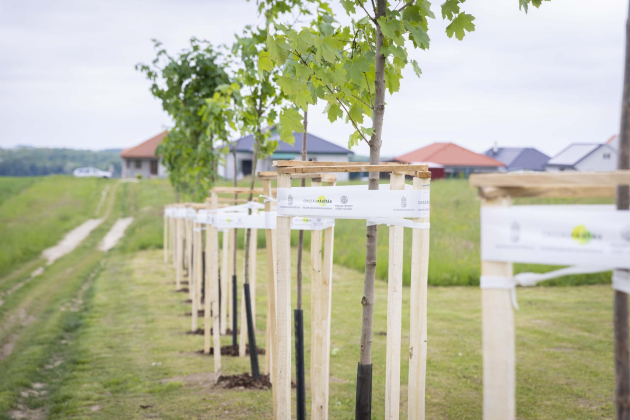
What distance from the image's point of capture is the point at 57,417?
5969 mm

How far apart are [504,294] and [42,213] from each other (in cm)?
3171

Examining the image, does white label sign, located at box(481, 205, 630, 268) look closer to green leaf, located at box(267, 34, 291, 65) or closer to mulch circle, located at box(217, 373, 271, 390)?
green leaf, located at box(267, 34, 291, 65)

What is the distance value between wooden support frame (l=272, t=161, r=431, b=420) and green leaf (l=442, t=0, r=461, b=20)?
1.02 metres

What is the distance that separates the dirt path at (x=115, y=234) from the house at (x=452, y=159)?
21.7m

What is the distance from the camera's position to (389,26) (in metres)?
3.69

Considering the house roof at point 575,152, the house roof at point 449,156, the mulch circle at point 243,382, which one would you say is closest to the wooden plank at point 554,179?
the mulch circle at point 243,382

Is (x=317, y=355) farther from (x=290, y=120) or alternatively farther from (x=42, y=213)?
(x=42, y=213)

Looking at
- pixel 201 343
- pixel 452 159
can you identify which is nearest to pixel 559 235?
pixel 201 343

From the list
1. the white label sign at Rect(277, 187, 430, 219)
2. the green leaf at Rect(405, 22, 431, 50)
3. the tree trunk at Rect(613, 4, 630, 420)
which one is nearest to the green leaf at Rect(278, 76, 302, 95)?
the white label sign at Rect(277, 187, 430, 219)

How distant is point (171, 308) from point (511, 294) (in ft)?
32.9

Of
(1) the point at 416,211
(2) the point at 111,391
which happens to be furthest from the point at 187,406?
(1) the point at 416,211

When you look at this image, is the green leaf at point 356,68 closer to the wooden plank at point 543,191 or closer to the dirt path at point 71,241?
the wooden plank at point 543,191

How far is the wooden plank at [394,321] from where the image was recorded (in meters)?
3.82

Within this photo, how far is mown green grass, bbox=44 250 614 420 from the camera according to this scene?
607 cm
